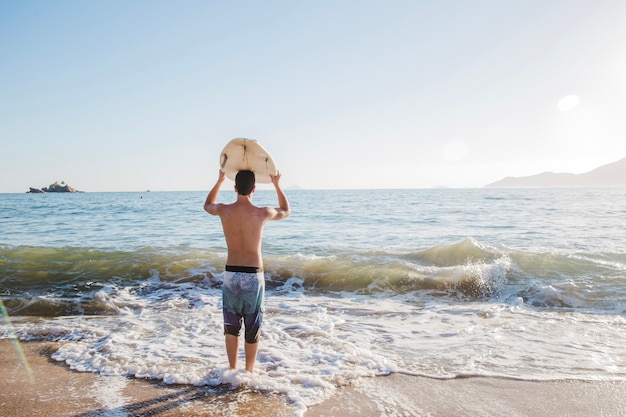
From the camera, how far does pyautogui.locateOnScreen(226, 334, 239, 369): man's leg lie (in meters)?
4.35

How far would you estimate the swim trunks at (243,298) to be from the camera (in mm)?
4160

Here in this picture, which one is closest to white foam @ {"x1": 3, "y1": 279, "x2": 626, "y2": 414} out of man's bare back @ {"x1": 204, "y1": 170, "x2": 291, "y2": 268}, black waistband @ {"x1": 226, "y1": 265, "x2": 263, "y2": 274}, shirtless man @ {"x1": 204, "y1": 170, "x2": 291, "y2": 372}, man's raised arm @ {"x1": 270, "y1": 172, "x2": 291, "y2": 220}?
shirtless man @ {"x1": 204, "y1": 170, "x2": 291, "y2": 372}

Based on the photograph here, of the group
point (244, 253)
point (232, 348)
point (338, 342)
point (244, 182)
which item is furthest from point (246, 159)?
point (338, 342)

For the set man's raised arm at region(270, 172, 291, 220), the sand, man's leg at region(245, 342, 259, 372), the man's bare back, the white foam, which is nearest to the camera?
the sand

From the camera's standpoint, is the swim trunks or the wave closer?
the swim trunks

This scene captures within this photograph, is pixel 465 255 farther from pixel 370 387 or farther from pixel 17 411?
pixel 17 411

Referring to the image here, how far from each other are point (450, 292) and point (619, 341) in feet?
11.8

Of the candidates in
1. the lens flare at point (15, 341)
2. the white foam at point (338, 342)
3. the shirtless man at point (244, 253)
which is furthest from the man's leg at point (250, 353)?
the lens flare at point (15, 341)

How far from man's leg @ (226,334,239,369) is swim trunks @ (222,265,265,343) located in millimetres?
90

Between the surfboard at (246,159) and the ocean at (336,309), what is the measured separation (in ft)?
7.09

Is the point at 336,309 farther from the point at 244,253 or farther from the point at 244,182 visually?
the point at 244,182

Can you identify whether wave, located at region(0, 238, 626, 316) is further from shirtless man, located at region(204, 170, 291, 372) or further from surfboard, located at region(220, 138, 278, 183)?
surfboard, located at region(220, 138, 278, 183)

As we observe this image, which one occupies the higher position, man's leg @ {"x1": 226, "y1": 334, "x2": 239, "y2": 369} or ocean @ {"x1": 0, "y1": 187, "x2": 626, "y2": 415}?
man's leg @ {"x1": 226, "y1": 334, "x2": 239, "y2": 369}

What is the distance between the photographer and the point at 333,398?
405cm
